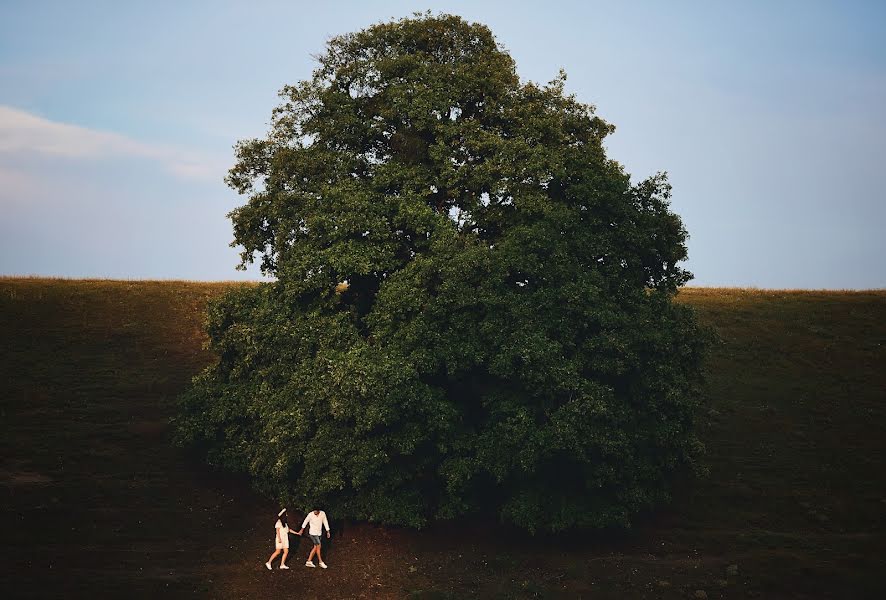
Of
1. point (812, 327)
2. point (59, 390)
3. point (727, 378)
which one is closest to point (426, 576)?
point (59, 390)

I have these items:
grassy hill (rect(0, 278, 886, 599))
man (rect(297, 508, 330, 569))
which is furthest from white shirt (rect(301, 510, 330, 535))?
grassy hill (rect(0, 278, 886, 599))

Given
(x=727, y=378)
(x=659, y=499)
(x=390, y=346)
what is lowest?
(x=659, y=499)

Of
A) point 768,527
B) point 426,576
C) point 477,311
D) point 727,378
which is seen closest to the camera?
point 426,576

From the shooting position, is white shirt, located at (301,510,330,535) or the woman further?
white shirt, located at (301,510,330,535)

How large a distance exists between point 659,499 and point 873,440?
17.1 m

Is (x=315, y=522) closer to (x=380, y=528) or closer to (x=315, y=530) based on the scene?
(x=315, y=530)

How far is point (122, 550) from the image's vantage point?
98.6ft

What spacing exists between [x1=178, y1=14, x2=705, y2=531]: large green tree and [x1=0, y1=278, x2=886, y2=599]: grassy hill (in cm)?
209

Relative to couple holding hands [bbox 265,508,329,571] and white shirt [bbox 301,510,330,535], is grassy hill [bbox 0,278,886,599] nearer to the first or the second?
couple holding hands [bbox 265,508,329,571]

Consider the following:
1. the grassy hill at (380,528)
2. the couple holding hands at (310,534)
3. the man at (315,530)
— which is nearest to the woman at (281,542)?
the couple holding hands at (310,534)

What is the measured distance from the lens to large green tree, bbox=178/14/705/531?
1184 inches

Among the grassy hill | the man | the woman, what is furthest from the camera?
the man

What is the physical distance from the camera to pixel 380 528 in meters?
32.8

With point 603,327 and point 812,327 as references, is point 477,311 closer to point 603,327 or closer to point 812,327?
point 603,327
